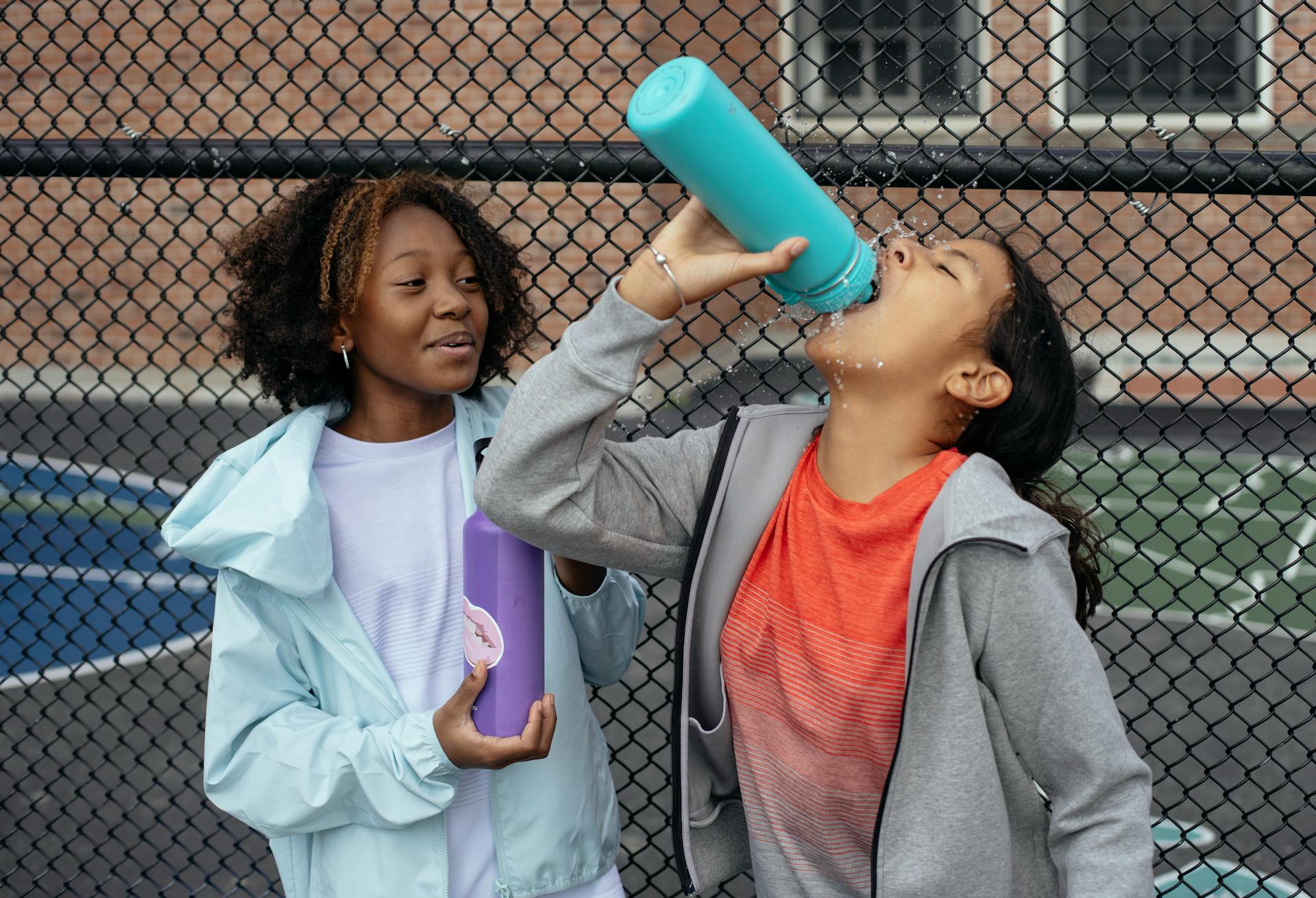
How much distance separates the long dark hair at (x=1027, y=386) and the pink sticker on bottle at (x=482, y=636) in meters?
0.68

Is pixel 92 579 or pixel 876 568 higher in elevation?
pixel 876 568

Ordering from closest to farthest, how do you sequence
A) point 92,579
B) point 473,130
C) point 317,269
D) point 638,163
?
point 317,269 < point 638,163 < point 92,579 < point 473,130

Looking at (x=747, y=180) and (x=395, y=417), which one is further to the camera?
(x=395, y=417)

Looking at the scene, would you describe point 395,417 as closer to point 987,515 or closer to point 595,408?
point 595,408

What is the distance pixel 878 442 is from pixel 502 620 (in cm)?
56

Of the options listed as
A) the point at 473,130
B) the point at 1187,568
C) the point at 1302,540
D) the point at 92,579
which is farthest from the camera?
the point at 473,130

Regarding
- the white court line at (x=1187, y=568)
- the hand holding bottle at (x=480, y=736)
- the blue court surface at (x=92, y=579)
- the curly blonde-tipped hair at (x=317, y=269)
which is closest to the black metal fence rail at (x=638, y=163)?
the curly blonde-tipped hair at (x=317, y=269)

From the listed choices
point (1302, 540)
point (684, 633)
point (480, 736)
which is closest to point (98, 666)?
point (480, 736)

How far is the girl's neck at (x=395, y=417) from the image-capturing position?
1.82m

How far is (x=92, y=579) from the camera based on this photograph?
6320 millimetres

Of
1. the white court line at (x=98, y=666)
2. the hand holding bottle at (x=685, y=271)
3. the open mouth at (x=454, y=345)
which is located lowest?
the white court line at (x=98, y=666)

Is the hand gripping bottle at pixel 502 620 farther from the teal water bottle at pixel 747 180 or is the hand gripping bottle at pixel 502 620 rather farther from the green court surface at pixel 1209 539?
the green court surface at pixel 1209 539

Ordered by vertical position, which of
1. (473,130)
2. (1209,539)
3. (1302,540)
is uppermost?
(473,130)

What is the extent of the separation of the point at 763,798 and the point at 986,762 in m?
0.32
